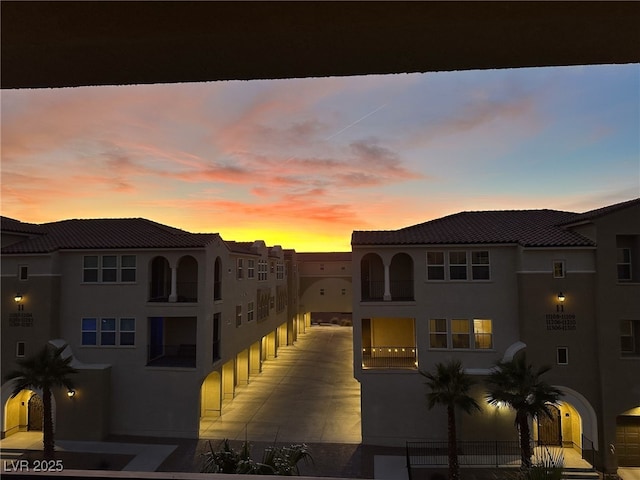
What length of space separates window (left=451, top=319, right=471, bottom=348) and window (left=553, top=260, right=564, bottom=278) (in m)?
4.14

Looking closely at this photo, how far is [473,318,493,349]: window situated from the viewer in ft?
53.8

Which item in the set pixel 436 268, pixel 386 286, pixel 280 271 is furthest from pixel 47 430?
pixel 280 271

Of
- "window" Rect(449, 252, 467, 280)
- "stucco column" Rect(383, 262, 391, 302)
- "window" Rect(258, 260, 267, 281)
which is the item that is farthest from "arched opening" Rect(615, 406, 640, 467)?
"window" Rect(258, 260, 267, 281)

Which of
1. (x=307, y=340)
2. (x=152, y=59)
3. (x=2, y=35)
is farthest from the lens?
(x=307, y=340)

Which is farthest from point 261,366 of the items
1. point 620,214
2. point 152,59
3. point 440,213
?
point 152,59

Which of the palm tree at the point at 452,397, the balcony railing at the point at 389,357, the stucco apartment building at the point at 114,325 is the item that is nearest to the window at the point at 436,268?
the balcony railing at the point at 389,357

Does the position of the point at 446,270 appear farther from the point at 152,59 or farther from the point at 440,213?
the point at 152,59

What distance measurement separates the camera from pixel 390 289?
61.8 feet

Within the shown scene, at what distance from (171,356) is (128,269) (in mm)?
4869

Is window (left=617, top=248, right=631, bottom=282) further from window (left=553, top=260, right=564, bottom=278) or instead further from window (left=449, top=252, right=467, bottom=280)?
window (left=449, top=252, right=467, bottom=280)

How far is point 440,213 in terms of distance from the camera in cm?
2459

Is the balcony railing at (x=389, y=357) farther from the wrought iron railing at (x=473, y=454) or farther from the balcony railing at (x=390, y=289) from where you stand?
the wrought iron railing at (x=473, y=454)

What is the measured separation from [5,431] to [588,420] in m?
24.6

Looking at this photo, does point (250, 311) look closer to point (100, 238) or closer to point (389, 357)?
point (100, 238)
